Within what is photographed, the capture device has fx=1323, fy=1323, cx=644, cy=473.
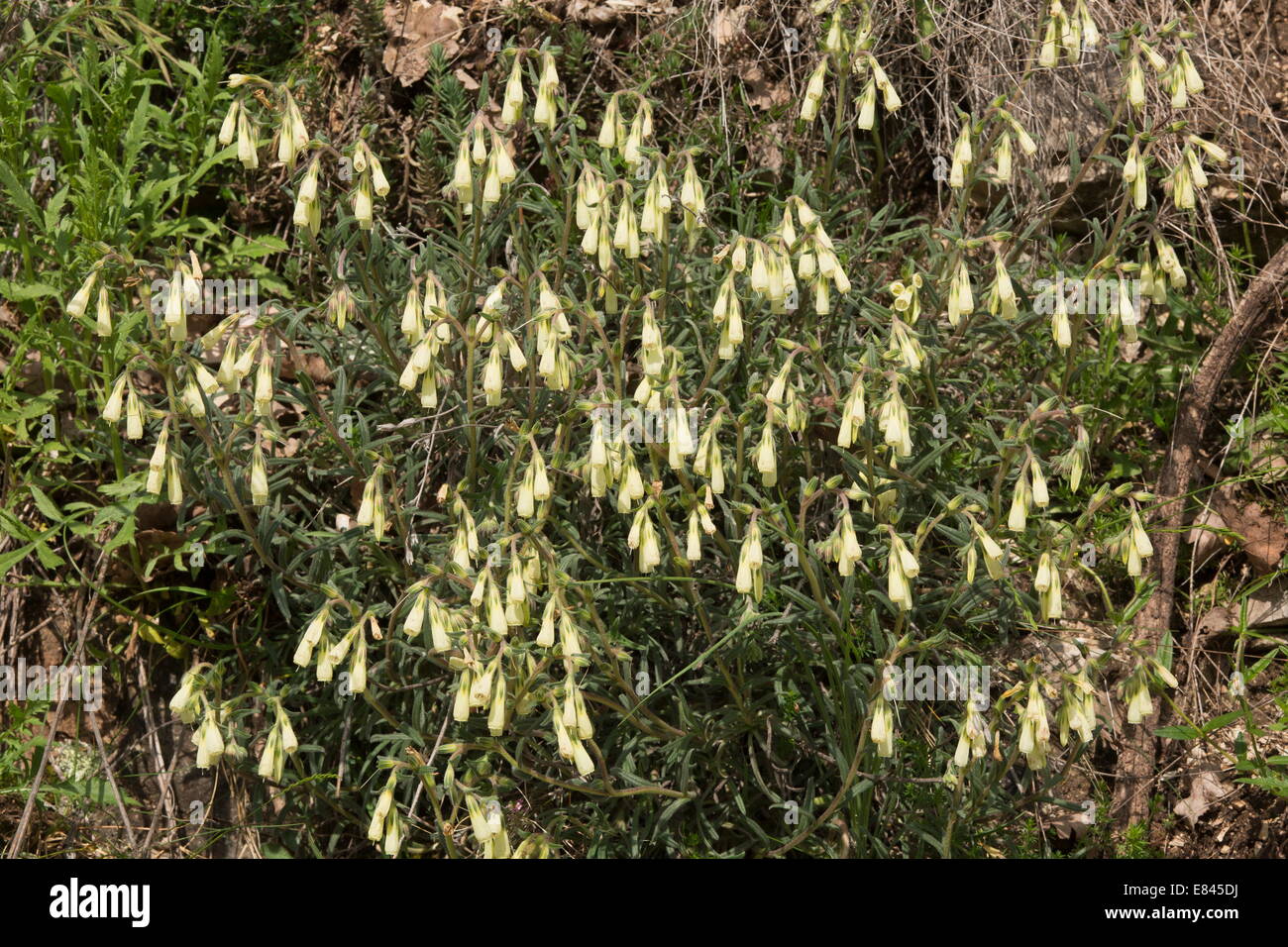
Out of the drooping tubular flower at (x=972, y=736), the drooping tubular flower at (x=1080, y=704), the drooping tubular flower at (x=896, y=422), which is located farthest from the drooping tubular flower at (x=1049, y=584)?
the drooping tubular flower at (x=896, y=422)

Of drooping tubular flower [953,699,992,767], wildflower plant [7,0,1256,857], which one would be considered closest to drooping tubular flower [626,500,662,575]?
wildflower plant [7,0,1256,857]

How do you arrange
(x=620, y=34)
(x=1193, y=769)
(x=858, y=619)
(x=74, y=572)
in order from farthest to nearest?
(x=620, y=34) < (x=74, y=572) < (x=1193, y=769) < (x=858, y=619)

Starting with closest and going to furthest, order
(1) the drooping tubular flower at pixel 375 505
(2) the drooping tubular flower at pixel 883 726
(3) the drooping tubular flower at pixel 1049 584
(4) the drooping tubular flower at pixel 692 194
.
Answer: (2) the drooping tubular flower at pixel 883 726 → (3) the drooping tubular flower at pixel 1049 584 → (1) the drooping tubular flower at pixel 375 505 → (4) the drooping tubular flower at pixel 692 194

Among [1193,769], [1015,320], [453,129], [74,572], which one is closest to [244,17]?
[453,129]

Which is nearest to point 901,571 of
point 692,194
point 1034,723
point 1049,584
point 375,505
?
point 1049,584

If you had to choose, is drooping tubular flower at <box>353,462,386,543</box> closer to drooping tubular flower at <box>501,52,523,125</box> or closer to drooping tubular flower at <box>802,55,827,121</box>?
drooping tubular flower at <box>501,52,523,125</box>

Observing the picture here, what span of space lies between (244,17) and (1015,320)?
3.49 meters

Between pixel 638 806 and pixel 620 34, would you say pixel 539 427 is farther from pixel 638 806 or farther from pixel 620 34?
pixel 620 34

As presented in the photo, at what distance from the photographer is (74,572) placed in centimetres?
465

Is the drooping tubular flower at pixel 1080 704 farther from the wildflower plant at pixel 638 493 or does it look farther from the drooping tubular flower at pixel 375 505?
the drooping tubular flower at pixel 375 505

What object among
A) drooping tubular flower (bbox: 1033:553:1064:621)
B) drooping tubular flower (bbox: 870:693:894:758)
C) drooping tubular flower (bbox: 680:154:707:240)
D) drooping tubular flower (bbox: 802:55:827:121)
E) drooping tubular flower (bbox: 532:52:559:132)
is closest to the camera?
drooping tubular flower (bbox: 870:693:894:758)

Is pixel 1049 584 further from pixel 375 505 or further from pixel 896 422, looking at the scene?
pixel 375 505

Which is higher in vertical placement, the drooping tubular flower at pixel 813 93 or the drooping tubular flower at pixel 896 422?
the drooping tubular flower at pixel 813 93

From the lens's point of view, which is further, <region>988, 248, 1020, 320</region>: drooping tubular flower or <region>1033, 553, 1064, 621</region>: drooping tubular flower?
<region>988, 248, 1020, 320</region>: drooping tubular flower
